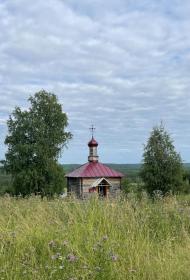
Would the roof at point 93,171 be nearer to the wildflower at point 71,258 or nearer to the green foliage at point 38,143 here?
the green foliage at point 38,143

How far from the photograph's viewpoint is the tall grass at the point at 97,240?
4828 millimetres

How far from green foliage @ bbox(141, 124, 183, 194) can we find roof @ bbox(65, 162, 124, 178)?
10.1 m

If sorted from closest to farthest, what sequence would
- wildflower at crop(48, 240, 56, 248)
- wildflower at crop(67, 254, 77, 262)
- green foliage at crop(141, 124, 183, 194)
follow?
Answer: wildflower at crop(67, 254, 77, 262)
wildflower at crop(48, 240, 56, 248)
green foliage at crop(141, 124, 183, 194)

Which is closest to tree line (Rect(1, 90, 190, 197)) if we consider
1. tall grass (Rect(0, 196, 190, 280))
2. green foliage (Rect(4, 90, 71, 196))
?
green foliage (Rect(4, 90, 71, 196))

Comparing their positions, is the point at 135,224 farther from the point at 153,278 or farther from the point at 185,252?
the point at 153,278

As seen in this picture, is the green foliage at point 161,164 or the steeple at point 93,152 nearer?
the green foliage at point 161,164

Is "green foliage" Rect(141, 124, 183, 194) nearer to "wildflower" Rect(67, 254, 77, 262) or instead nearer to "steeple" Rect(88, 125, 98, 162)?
"steeple" Rect(88, 125, 98, 162)

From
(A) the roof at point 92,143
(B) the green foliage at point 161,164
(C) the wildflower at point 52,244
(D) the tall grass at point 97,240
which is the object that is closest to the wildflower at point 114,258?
(D) the tall grass at point 97,240

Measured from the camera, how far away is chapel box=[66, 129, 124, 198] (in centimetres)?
5141

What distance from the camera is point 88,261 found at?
16.5ft

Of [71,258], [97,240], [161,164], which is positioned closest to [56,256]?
[71,258]

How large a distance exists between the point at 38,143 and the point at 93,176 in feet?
21.9

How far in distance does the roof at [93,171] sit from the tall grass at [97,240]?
142 feet

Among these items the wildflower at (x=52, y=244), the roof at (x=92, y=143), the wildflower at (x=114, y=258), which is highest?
the roof at (x=92, y=143)
